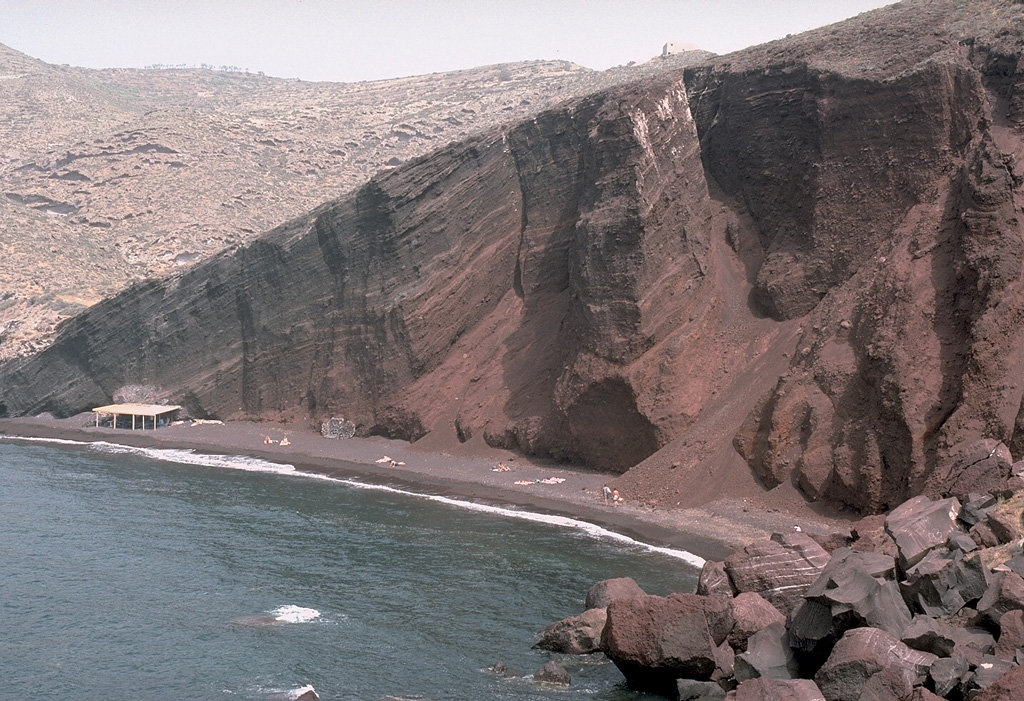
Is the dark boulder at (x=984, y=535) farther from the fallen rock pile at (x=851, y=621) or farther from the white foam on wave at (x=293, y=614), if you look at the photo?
the white foam on wave at (x=293, y=614)

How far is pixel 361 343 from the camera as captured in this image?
60469mm

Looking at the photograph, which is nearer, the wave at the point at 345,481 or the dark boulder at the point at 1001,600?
the dark boulder at the point at 1001,600

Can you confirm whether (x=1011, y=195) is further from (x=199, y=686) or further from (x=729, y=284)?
(x=199, y=686)

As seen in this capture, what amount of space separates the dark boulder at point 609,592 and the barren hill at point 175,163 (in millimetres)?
46370

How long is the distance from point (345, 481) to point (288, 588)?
1867cm

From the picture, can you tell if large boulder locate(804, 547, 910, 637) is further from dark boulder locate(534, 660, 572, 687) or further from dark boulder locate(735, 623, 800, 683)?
dark boulder locate(534, 660, 572, 687)

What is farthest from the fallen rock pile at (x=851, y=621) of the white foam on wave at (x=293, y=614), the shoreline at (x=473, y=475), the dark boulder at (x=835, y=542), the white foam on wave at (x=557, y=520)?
the shoreline at (x=473, y=475)

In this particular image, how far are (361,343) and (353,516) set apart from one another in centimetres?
1969

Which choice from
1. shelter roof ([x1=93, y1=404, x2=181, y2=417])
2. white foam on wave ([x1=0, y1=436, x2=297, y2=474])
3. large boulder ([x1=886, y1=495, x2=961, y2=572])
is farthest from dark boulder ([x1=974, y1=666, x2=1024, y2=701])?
shelter roof ([x1=93, y1=404, x2=181, y2=417])

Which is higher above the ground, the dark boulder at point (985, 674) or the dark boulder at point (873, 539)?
the dark boulder at point (873, 539)

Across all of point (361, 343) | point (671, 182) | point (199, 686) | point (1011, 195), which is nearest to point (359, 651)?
point (199, 686)

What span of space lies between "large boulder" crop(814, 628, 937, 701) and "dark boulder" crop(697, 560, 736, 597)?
6.81 m

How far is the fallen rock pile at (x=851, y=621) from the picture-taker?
712 inches

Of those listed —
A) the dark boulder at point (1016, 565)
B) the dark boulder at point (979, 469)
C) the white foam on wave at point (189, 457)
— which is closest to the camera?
the dark boulder at point (1016, 565)
